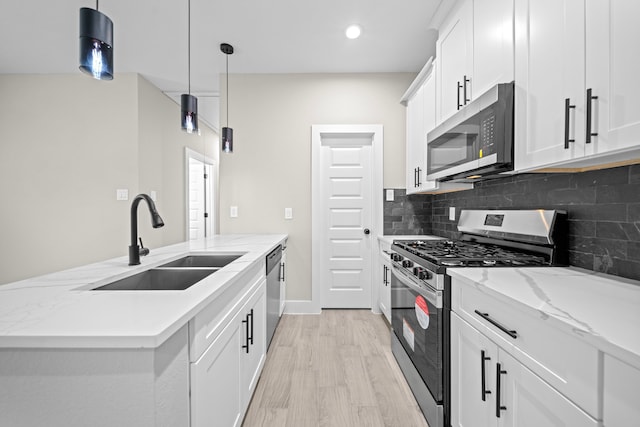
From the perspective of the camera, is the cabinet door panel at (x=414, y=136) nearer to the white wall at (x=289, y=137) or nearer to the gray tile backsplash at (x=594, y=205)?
the white wall at (x=289, y=137)

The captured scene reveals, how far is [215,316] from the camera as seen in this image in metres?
1.19

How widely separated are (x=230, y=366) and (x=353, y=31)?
278 centimetres

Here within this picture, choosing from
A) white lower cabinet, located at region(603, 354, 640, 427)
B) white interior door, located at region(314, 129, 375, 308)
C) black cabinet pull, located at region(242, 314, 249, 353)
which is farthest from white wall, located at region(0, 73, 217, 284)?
white lower cabinet, located at region(603, 354, 640, 427)

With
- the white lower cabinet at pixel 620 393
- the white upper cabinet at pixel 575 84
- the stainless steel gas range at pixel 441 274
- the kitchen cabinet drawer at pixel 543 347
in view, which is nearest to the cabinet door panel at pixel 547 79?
the white upper cabinet at pixel 575 84

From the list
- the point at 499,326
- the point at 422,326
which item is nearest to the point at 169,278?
the point at 422,326

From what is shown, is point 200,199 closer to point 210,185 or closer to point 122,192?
point 210,185

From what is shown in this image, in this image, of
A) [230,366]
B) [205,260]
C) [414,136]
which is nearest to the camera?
[230,366]

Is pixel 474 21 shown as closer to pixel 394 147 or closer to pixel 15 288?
pixel 394 147

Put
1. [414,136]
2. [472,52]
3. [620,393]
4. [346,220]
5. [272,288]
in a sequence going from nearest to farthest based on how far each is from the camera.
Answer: [620,393] < [472,52] < [272,288] < [414,136] < [346,220]

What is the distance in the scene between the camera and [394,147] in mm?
3584

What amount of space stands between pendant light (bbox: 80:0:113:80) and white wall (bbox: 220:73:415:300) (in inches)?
93.1

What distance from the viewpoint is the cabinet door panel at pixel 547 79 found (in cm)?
116

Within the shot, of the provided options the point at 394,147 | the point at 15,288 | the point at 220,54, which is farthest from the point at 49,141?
the point at 394,147

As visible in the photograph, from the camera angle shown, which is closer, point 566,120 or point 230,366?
point 566,120
